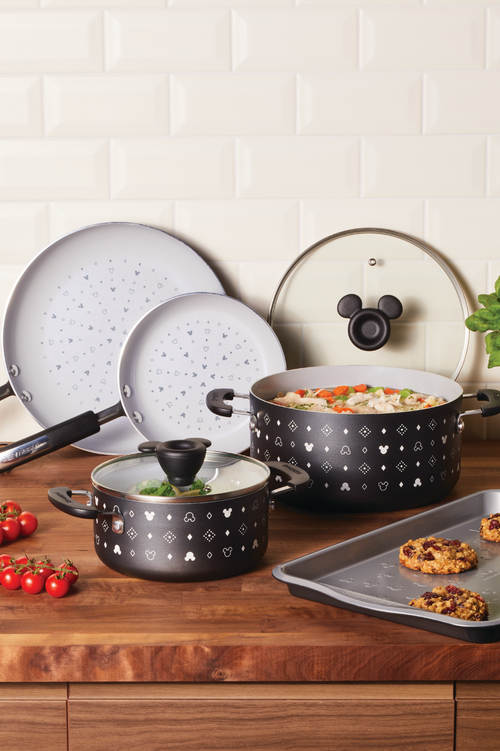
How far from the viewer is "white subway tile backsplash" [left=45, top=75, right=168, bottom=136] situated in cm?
141

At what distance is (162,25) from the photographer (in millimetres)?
1390

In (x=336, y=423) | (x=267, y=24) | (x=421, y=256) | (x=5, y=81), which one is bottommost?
(x=336, y=423)

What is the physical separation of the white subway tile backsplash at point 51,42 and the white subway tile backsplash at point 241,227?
349 mm

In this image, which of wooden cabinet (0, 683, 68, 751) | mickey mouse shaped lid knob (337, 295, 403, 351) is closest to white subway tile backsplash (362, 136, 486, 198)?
mickey mouse shaped lid knob (337, 295, 403, 351)

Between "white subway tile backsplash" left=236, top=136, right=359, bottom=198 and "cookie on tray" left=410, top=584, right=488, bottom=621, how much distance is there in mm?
910

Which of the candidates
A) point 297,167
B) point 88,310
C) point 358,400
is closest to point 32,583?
point 358,400

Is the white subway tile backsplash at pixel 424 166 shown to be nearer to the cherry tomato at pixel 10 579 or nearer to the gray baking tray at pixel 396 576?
the gray baking tray at pixel 396 576

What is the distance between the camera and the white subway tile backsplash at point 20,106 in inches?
55.6

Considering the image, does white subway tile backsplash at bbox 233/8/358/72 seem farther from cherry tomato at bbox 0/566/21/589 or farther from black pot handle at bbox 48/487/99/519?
cherry tomato at bbox 0/566/21/589

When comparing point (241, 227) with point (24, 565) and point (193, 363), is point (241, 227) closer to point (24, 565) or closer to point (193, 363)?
point (193, 363)

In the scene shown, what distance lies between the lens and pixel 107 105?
1415 millimetres

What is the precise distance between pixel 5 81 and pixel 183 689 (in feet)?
4.04

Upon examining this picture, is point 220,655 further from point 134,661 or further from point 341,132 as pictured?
point 341,132

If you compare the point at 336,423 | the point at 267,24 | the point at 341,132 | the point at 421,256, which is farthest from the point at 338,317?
the point at 267,24
